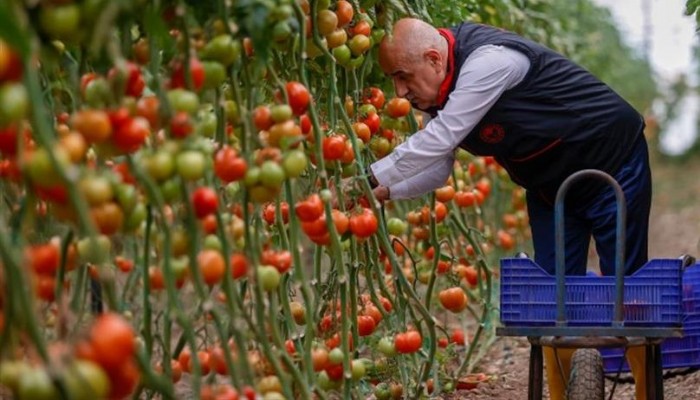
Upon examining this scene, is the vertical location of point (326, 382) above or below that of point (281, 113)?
below

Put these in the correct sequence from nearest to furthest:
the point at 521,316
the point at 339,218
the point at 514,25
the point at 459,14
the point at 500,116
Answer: the point at 339,218 → the point at 521,316 → the point at 500,116 → the point at 459,14 → the point at 514,25

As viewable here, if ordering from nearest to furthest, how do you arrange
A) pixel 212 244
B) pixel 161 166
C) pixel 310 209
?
pixel 161 166
pixel 212 244
pixel 310 209

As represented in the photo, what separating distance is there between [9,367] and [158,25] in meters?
0.67

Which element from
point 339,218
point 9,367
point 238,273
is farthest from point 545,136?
point 9,367

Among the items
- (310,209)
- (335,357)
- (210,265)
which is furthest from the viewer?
(335,357)

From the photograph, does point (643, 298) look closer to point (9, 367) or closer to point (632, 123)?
point (632, 123)

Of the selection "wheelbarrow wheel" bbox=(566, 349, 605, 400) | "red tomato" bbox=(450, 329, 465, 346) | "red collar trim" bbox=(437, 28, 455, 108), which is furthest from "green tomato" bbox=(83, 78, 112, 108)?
"red tomato" bbox=(450, 329, 465, 346)

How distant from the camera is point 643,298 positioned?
8.95 feet

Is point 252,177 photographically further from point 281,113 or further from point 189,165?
point 189,165

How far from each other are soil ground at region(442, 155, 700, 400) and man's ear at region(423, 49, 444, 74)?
1.13 m

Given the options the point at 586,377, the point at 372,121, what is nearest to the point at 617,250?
the point at 586,377

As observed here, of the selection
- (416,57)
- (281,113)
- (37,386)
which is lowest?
(37,386)

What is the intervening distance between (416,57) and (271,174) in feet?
3.82

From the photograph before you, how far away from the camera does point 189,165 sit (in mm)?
1788
